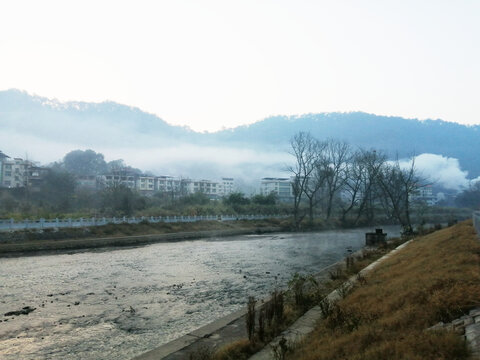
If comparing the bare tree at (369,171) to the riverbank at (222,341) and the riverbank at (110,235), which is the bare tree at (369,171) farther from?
the riverbank at (222,341)

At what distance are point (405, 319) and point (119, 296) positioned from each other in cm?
1169

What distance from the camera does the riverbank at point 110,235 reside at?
30094 mm

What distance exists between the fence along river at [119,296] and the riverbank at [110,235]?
4502mm

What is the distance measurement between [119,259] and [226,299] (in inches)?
570

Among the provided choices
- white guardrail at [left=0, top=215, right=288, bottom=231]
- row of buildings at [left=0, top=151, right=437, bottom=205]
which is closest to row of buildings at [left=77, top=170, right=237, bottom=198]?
row of buildings at [left=0, top=151, right=437, bottom=205]

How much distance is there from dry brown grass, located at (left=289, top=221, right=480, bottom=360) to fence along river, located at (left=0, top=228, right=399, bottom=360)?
192 inches

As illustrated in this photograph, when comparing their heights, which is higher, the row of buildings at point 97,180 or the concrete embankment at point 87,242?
the row of buildings at point 97,180

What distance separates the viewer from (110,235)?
38906 millimetres

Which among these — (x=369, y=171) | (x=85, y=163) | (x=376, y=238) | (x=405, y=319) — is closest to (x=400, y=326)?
(x=405, y=319)

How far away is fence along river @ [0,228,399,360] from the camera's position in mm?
9492

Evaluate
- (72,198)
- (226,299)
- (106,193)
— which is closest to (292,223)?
(106,193)

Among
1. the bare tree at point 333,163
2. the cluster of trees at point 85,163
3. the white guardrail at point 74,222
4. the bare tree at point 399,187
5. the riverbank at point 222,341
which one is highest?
the cluster of trees at point 85,163

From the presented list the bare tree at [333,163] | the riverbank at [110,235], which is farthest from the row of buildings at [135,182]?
the riverbank at [110,235]

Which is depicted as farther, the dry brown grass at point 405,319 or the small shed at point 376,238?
the small shed at point 376,238
